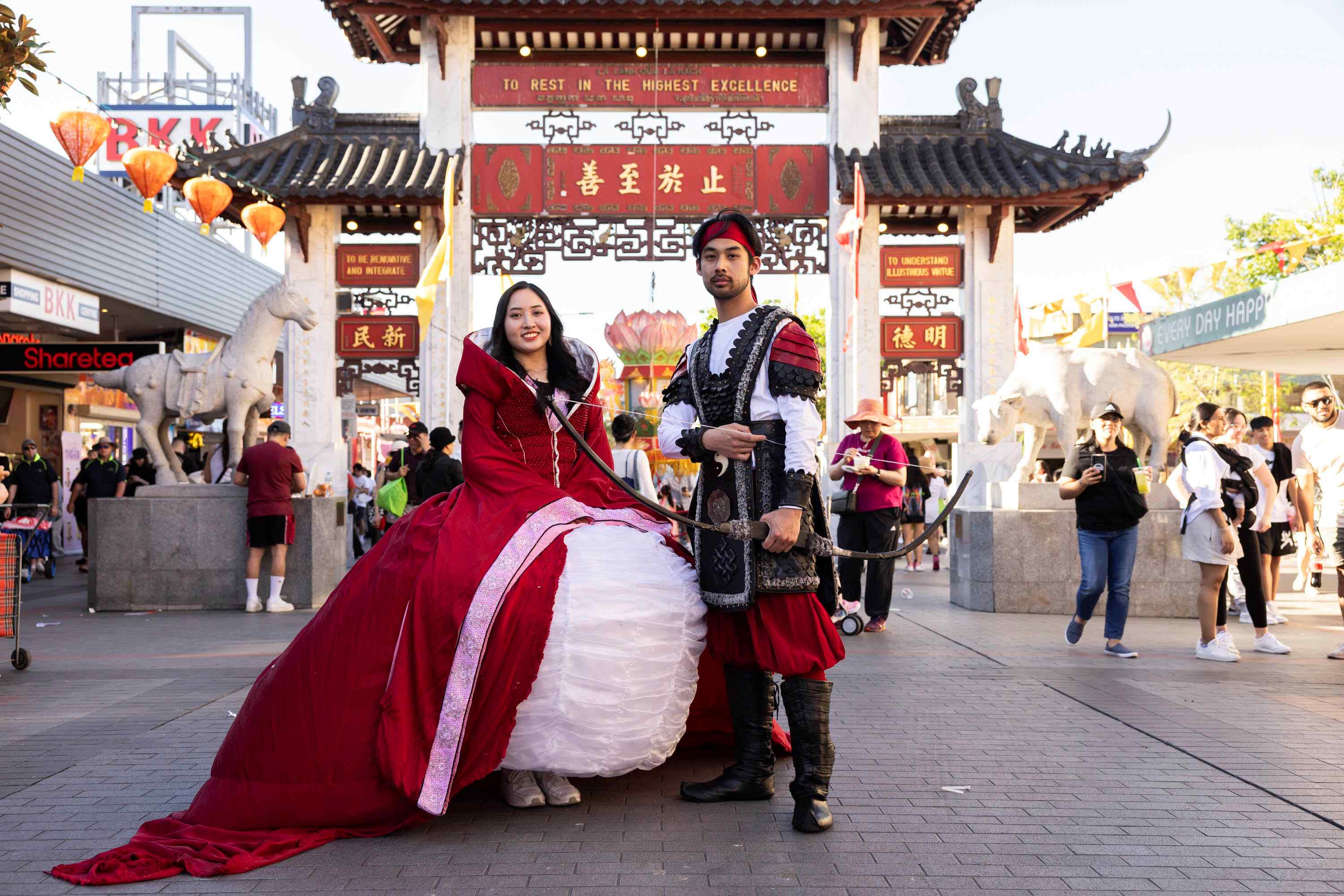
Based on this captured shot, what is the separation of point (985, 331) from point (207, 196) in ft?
31.4

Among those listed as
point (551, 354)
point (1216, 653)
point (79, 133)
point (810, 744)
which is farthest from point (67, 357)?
point (1216, 653)

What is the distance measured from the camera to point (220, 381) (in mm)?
10281

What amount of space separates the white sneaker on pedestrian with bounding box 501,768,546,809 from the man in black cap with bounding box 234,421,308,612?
20.9ft

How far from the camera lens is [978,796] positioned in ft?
13.0

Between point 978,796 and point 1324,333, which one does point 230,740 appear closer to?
point 978,796

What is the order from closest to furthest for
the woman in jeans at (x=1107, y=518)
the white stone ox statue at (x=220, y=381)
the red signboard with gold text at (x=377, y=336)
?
the woman in jeans at (x=1107, y=518)
the white stone ox statue at (x=220, y=381)
the red signboard with gold text at (x=377, y=336)

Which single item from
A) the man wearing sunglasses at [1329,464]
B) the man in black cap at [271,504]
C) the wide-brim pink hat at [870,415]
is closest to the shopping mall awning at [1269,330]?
the man wearing sunglasses at [1329,464]

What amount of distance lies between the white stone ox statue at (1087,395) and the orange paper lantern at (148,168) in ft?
27.4

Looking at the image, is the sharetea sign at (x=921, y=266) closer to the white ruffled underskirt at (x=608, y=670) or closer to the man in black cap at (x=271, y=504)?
the man in black cap at (x=271, y=504)

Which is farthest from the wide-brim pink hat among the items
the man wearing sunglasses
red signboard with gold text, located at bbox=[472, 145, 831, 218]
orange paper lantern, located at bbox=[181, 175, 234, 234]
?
orange paper lantern, located at bbox=[181, 175, 234, 234]

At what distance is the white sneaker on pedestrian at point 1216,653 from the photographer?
23.5ft

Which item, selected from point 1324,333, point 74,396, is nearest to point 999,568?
point 1324,333

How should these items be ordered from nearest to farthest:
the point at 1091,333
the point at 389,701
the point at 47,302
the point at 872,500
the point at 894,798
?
the point at 389,701 < the point at 894,798 < the point at 872,500 < the point at 47,302 < the point at 1091,333

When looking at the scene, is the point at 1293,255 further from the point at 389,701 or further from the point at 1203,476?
the point at 389,701
